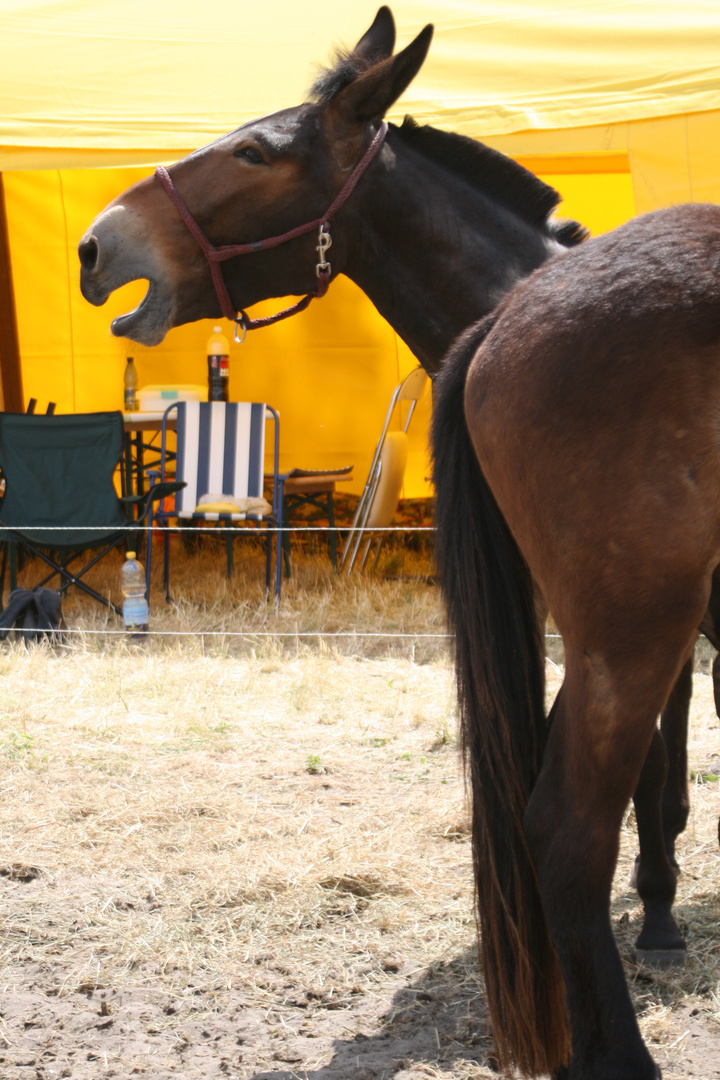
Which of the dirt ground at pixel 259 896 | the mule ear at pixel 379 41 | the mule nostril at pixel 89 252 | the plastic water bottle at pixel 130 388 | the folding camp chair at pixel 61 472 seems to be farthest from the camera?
the plastic water bottle at pixel 130 388

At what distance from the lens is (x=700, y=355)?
1.25 meters

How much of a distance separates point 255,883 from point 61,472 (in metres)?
3.84

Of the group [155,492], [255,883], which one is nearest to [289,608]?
[155,492]

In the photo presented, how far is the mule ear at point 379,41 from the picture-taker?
2.47 m

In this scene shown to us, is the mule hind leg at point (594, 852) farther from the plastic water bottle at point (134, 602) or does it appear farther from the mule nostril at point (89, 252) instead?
the plastic water bottle at point (134, 602)

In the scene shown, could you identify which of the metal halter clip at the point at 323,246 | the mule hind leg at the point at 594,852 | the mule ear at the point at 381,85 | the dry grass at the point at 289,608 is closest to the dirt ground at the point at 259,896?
the mule hind leg at the point at 594,852

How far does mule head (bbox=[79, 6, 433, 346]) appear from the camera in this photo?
2312 mm

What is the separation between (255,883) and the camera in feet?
7.88

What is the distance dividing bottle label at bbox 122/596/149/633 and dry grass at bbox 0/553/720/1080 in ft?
2.19

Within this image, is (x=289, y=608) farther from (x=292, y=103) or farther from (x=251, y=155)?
(x=251, y=155)

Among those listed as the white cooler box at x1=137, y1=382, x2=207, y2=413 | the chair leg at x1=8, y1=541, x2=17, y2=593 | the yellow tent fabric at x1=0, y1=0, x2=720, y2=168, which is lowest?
the chair leg at x1=8, y1=541, x2=17, y2=593

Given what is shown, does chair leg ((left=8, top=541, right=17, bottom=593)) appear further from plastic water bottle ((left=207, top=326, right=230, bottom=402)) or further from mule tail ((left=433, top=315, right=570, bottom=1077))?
mule tail ((left=433, top=315, right=570, bottom=1077))

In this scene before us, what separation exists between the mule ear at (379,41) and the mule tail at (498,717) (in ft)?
4.03

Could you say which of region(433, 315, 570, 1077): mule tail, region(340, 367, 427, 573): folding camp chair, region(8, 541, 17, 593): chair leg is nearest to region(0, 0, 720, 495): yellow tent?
region(340, 367, 427, 573): folding camp chair
